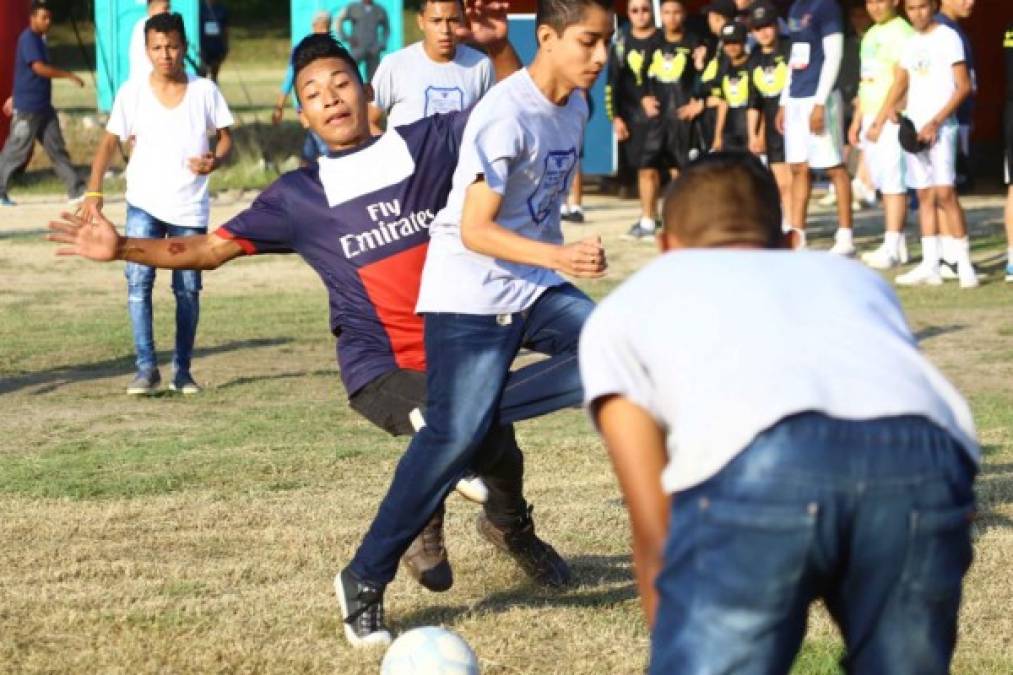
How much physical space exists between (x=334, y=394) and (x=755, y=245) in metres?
7.10

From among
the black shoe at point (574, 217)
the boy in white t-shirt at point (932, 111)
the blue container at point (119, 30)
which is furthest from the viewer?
the blue container at point (119, 30)

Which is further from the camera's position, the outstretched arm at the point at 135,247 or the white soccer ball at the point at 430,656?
the outstretched arm at the point at 135,247

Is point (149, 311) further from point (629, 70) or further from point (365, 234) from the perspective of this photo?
point (629, 70)

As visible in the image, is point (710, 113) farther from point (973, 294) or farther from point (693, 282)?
point (693, 282)

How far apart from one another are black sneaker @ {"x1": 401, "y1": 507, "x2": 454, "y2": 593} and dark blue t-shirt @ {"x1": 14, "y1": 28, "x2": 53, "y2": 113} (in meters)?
15.6

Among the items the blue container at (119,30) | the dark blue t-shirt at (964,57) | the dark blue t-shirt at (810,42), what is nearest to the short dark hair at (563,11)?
the dark blue t-shirt at (964,57)

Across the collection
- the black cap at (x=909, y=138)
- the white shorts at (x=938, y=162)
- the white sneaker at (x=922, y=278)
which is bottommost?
the white sneaker at (x=922, y=278)

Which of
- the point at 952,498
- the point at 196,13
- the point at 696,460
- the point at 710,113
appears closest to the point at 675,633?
the point at 696,460

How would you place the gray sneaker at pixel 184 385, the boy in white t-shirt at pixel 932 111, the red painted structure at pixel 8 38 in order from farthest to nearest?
the red painted structure at pixel 8 38 → the boy in white t-shirt at pixel 932 111 → the gray sneaker at pixel 184 385

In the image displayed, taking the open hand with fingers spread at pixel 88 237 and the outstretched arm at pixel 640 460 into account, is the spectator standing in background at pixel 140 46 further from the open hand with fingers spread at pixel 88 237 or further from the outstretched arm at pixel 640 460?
the outstretched arm at pixel 640 460

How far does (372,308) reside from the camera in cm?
565

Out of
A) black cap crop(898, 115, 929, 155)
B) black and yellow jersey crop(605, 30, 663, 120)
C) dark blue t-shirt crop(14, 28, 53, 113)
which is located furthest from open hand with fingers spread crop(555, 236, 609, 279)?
dark blue t-shirt crop(14, 28, 53, 113)

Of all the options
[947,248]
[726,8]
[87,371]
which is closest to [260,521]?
[87,371]

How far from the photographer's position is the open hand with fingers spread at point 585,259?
455cm
